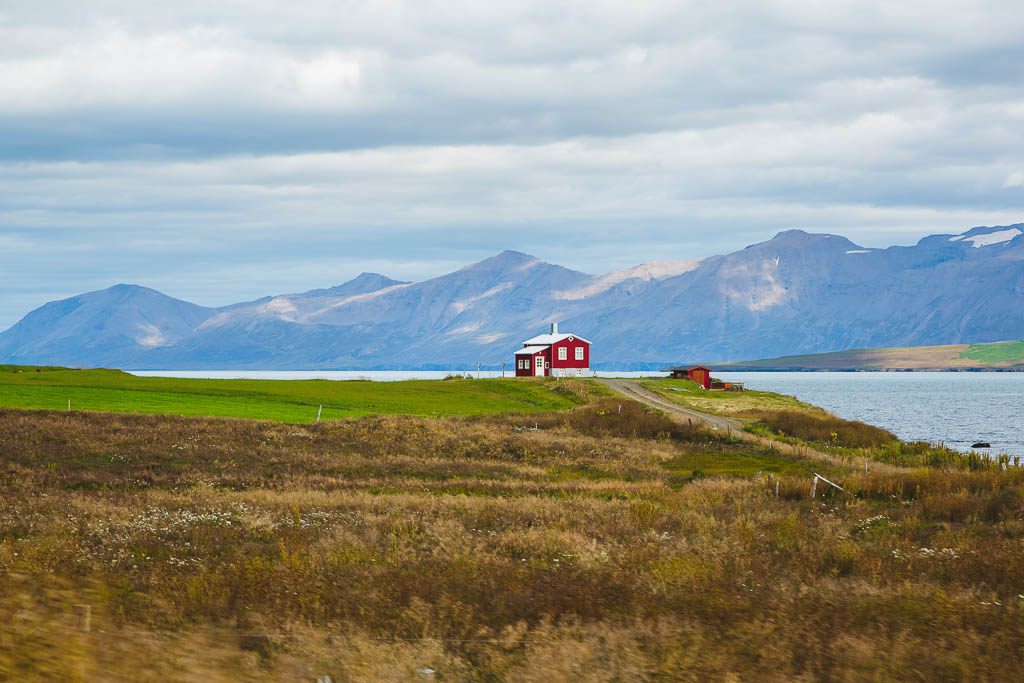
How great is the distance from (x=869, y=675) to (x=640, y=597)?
122 inches

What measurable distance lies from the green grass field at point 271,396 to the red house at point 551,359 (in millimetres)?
18958

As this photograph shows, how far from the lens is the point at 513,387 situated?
84.4 m

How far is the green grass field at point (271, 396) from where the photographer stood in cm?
5569

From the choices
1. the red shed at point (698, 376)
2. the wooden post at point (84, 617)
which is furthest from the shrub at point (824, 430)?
the wooden post at point (84, 617)

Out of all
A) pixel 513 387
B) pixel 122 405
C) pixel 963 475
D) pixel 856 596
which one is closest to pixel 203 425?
pixel 122 405

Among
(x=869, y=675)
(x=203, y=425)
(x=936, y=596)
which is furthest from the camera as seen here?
(x=203, y=425)

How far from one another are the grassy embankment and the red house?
83493 millimetres

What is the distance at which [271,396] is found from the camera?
69250 mm

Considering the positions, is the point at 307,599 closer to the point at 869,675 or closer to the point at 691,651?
the point at 691,651

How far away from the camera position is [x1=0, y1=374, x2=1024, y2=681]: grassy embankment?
862cm

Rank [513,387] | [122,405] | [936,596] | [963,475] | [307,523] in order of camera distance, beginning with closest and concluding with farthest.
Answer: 1. [936,596]
2. [307,523]
3. [963,475]
4. [122,405]
5. [513,387]

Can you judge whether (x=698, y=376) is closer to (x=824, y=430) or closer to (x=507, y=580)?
(x=824, y=430)

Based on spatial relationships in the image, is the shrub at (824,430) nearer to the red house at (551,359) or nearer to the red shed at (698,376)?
the red house at (551,359)

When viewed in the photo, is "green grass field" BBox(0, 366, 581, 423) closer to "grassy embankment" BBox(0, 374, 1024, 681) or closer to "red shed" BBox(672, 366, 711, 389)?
"grassy embankment" BBox(0, 374, 1024, 681)
